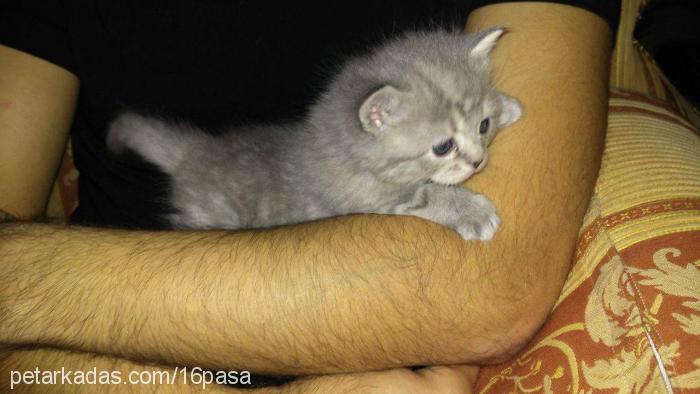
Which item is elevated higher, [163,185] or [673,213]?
[673,213]

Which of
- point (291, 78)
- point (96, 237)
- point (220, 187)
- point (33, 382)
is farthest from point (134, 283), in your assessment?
point (291, 78)

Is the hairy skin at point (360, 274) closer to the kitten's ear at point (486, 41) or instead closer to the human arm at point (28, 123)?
the kitten's ear at point (486, 41)

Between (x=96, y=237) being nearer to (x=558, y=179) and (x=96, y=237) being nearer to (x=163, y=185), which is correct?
(x=163, y=185)

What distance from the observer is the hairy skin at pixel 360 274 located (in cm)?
92

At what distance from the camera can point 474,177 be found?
3.59 feet

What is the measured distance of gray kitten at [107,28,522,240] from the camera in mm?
1073

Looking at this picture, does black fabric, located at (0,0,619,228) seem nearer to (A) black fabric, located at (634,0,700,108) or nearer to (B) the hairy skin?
(B) the hairy skin

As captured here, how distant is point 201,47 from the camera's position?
1435 millimetres

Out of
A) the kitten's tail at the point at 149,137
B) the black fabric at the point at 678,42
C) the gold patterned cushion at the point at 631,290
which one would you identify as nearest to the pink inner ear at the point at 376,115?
the gold patterned cushion at the point at 631,290

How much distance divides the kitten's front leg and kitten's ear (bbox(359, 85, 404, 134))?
176mm

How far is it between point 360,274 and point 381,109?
1.27 ft

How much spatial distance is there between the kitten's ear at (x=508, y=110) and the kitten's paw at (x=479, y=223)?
0.78 ft

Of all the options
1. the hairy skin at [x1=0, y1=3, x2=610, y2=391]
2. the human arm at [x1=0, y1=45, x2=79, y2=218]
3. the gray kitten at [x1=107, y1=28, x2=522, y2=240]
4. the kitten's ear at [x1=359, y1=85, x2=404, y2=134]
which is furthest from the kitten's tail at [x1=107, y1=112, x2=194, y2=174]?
the kitten's ear at [x1=359, y1=85, x2=404, y2=134]

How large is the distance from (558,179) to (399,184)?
360 millimetres
